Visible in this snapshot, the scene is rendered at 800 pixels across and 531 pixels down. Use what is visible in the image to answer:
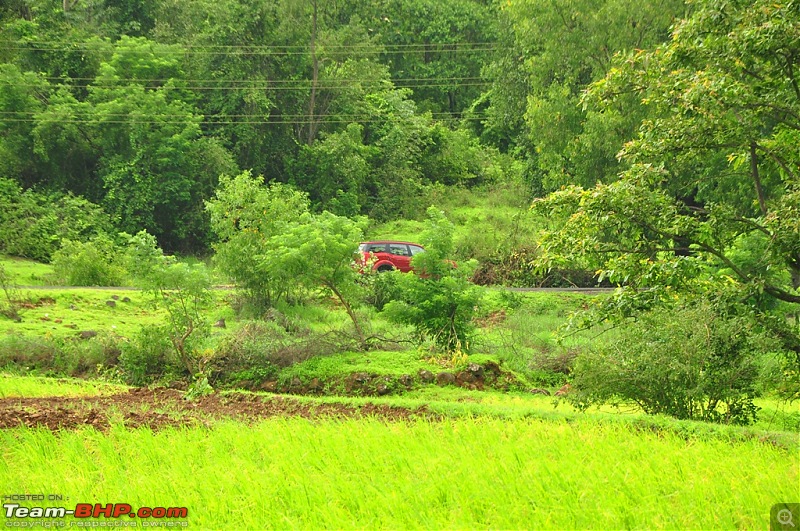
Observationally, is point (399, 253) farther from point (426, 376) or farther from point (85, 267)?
point (426, 376)

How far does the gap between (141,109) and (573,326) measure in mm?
29131

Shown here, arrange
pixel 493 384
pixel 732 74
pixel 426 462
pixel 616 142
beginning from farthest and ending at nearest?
pixel 616 142 < pixel 493 384 < pixel 732 74 < pixel 426 462

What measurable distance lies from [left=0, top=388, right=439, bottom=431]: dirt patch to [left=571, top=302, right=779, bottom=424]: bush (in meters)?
2.42

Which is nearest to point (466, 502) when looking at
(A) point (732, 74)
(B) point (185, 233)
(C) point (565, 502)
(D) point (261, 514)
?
(C) point (565, 502)

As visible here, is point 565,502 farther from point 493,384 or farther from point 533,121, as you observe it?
point 533,121

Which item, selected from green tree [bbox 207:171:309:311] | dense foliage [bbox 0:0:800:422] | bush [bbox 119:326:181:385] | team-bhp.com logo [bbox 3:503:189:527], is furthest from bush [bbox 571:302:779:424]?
green tree [bbox 207:171:309:311]

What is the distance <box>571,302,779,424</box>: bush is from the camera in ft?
30.9

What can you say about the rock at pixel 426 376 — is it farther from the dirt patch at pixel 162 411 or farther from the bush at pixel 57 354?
the bush at pixel 57 354

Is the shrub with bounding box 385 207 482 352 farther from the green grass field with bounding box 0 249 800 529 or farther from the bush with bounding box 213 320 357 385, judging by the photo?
the green grass field with bounding box 0 249 800 529

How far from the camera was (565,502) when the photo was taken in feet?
19.5

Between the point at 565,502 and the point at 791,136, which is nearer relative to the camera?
the point at 565,502

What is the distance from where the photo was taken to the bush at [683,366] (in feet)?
30.9

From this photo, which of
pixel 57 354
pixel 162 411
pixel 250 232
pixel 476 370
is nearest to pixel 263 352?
pixel 476 370

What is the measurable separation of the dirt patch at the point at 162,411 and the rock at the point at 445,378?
2.94 m
